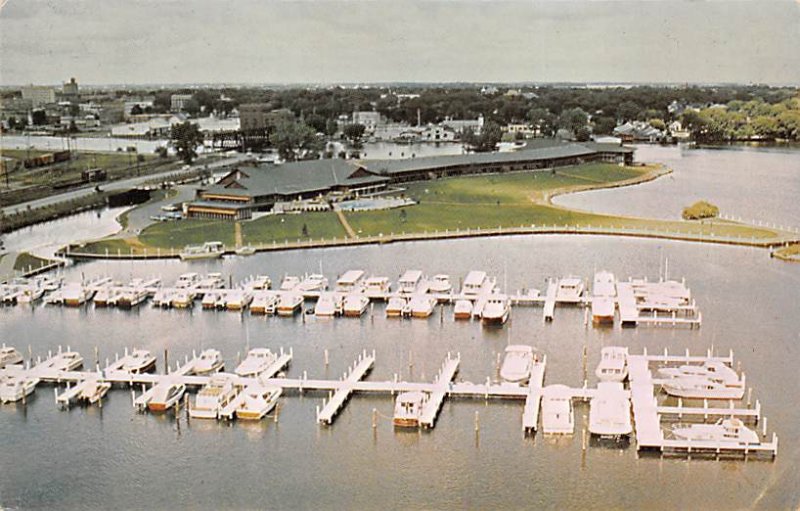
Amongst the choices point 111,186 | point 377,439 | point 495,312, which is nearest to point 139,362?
point 377,439

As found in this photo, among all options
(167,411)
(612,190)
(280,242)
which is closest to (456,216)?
(280,242)

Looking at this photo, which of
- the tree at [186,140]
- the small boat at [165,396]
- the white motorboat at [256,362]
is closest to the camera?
the small boat at [165,396]

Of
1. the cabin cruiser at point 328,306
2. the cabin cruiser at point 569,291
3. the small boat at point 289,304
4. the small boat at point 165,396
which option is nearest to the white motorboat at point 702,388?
the cabin cruiser at point 569,291

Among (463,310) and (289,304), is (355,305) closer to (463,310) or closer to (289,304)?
(289,304)

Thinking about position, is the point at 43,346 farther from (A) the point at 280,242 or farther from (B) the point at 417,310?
(A) the point at 280,242

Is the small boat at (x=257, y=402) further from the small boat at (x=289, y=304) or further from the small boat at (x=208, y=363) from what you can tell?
the small boat at (x=289, y=304)
